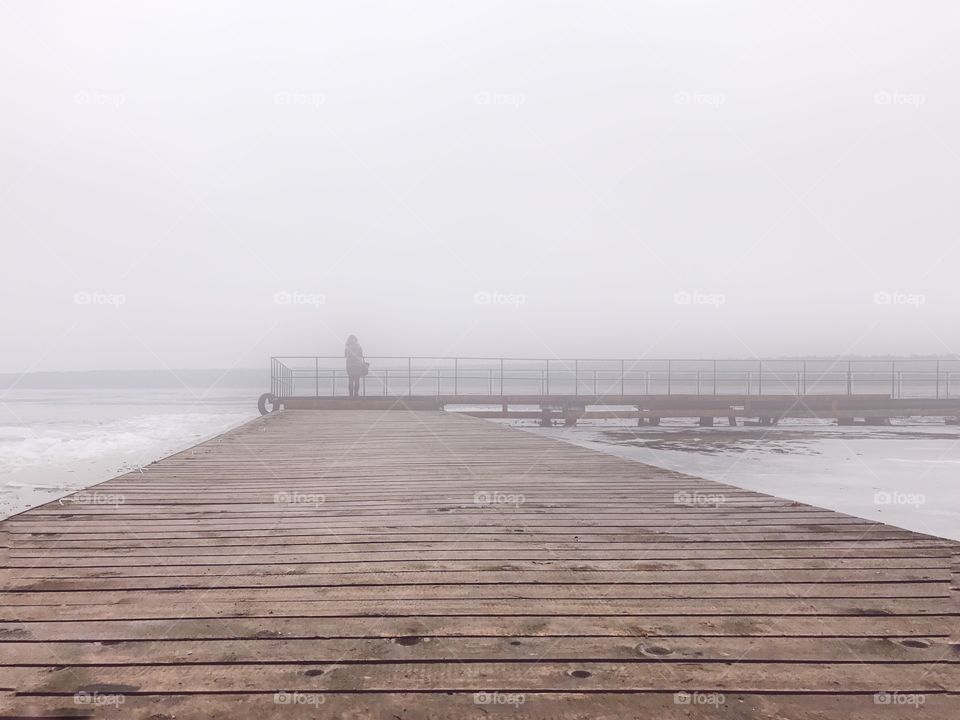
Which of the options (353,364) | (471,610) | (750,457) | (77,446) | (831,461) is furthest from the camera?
(353,364)

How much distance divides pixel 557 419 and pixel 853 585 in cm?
1697

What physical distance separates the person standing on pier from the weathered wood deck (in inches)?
442

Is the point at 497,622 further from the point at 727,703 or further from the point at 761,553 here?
the point at 761,553

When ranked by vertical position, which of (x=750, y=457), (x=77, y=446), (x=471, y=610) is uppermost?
(x=471, y=610)

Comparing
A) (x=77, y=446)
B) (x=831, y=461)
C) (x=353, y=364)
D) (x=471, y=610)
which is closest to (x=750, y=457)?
(x=831, y=461)

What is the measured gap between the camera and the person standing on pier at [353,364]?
15289 mm

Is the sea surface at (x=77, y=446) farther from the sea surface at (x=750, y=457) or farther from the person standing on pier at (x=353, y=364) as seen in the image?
the person standing on pier at (x=353, y=364)

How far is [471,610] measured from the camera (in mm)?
2119

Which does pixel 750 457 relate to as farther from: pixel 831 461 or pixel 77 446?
pixel 77 446

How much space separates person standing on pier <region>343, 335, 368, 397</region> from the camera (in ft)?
50.2

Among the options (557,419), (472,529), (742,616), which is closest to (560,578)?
(742,616)

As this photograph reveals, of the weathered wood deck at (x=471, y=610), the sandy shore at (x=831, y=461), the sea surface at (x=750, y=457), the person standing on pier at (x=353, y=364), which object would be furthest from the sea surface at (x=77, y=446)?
the sandy shore at (x=831, y=461)

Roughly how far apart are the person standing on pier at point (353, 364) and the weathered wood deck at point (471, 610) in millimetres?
11225

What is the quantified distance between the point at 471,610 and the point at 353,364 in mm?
13568
